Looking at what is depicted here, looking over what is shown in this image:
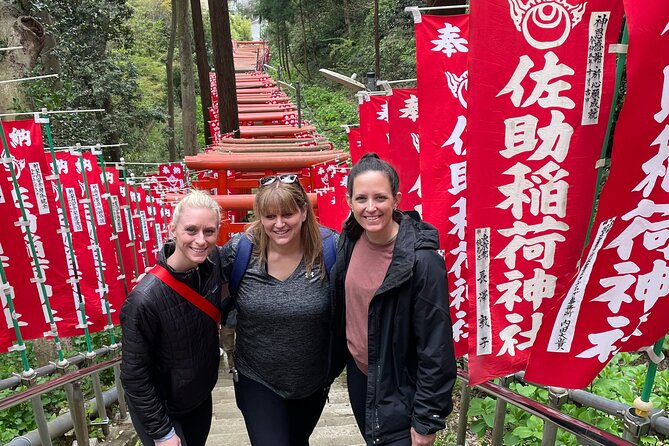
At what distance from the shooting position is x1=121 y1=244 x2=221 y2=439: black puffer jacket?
2039 millimetres

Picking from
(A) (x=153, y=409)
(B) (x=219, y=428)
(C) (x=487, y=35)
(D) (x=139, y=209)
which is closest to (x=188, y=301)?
(A) (x=153, y=409)

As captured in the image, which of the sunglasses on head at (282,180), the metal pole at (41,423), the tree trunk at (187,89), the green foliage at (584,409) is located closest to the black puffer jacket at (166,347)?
the sunglasses on head at (282,180)

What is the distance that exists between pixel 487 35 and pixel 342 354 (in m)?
1.57

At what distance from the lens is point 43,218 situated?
423cm

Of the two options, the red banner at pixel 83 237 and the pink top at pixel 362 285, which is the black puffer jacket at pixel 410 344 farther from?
the red banner at pixel 83 237

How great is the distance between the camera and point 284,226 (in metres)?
2.19

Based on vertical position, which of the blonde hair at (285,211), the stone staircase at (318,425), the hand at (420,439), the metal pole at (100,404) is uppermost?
the blonde hair at (285,211)

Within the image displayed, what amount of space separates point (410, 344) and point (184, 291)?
981 mm

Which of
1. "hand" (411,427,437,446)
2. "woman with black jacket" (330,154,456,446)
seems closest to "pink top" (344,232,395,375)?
"woman with black jacket" (330,154,456,446)

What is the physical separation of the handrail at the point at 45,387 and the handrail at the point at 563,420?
2.51 meters

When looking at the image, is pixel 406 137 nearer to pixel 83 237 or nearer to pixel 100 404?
pixel 100 404

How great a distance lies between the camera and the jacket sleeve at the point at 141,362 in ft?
6.64

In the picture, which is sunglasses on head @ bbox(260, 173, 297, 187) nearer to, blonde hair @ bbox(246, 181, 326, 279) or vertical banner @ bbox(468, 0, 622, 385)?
blonde hair @ bbox(246, 181, 326, 279)

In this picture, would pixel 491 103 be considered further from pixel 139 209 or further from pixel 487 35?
pixel 139 209
